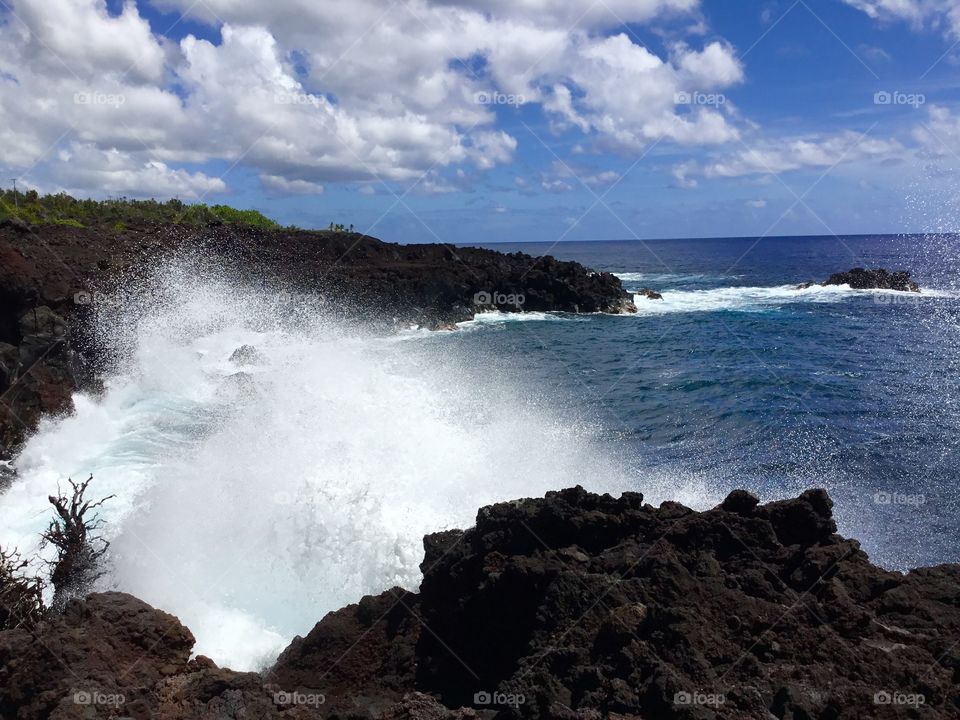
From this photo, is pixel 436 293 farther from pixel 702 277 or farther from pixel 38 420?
pixel 702 277

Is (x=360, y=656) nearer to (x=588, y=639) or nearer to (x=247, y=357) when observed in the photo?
(x=588, y=639)

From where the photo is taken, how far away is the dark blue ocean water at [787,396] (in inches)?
553

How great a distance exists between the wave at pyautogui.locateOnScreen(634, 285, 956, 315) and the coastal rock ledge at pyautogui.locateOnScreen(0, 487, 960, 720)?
1479 inches

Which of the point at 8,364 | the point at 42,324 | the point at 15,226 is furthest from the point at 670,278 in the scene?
the point at 8,364

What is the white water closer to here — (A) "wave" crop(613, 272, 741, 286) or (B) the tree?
(B) the tree

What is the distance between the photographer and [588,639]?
6223 millimetres

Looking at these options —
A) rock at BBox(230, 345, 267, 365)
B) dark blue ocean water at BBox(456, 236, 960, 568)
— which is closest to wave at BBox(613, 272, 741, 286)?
dark blue ocean water at BBox(456, 236, 960, 568)

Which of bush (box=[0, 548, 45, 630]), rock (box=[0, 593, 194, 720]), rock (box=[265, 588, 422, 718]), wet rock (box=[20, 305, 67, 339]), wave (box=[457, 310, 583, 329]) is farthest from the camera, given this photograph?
wave (box=[457, 310, 583, 329])

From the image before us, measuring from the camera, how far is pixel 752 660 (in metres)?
5.65

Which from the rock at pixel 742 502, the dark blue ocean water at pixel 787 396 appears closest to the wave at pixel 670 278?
the dark blue ocean water at pixel 787 396

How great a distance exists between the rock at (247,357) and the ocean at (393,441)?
36cm

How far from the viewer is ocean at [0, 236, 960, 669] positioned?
1089 centimetres

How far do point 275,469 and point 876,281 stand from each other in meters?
54.9

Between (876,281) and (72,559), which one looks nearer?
(72,559)
